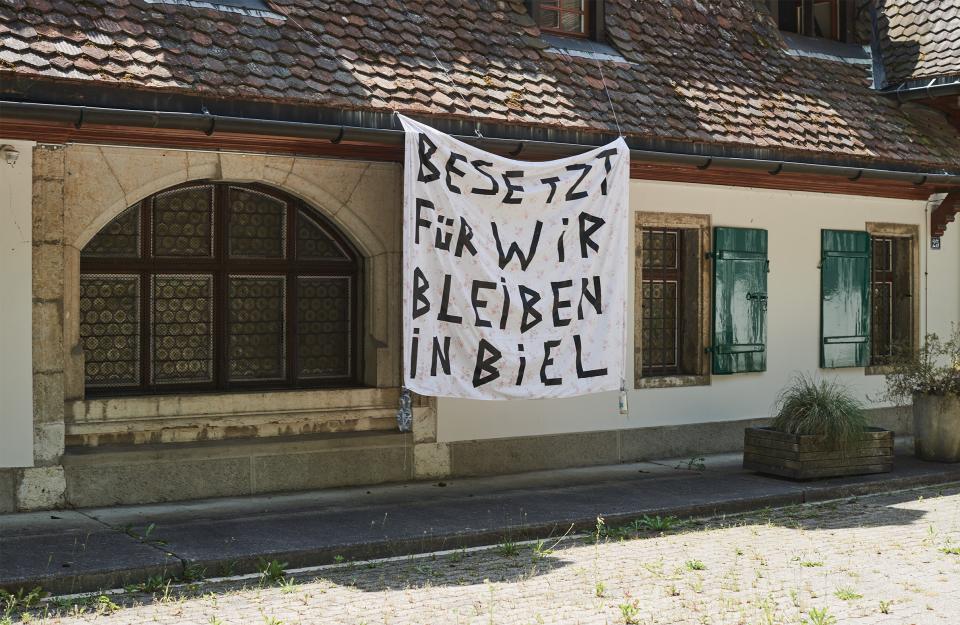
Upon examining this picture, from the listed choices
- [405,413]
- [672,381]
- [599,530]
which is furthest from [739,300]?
[599,530]

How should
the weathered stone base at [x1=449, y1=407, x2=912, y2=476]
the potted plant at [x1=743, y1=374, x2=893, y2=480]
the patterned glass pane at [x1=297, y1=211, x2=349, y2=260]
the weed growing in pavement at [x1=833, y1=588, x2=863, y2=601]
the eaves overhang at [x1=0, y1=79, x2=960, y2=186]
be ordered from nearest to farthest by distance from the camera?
the weed growing in pavement at [x1=833, y1=588, x2=863, y2=601]
the eaves overhang at [x1=0, y1=79, x2=960, y2=186]
the patterned glass pane at [x1=297, y1=211, x2=349, y2=260]
the weathered stone base at [x1=449, y1=407, x2=912, y2=476]
the potted plant at [x1=743, y1=374, x2=893, y2=480]

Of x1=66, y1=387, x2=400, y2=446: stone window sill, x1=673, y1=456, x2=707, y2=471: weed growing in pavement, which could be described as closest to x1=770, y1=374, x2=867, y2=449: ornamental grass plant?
x1=673, y1=456, x2=707, y2=471: weed growing in pavement

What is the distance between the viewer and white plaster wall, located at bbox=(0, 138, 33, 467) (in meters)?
8.79

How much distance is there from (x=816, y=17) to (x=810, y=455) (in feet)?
22.4

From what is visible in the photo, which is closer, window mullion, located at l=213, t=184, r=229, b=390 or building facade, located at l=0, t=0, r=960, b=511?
building facade, located at l=0, t=0, r=960, b=511

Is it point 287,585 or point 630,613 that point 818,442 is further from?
point 287,585

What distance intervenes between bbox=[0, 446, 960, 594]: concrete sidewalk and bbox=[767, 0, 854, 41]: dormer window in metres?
6.13

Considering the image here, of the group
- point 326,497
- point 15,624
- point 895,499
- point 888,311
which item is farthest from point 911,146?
point 15,624

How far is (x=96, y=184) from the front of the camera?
9172mm

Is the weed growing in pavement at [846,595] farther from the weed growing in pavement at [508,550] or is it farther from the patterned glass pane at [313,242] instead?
the patterned glass pane at [313,242]

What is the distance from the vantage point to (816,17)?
15.6 m

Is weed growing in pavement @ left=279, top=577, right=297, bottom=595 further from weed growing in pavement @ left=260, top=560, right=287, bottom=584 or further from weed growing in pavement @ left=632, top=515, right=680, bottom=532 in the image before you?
weed growing in pavement @ left=632, top=515, right=680, bottom=532

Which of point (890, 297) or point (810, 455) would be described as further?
point (890, 297)

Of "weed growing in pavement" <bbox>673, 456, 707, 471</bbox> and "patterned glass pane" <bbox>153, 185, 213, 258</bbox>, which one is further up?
"patterned glass pane" <bbox>153, 185, 213, 258</bbox>
